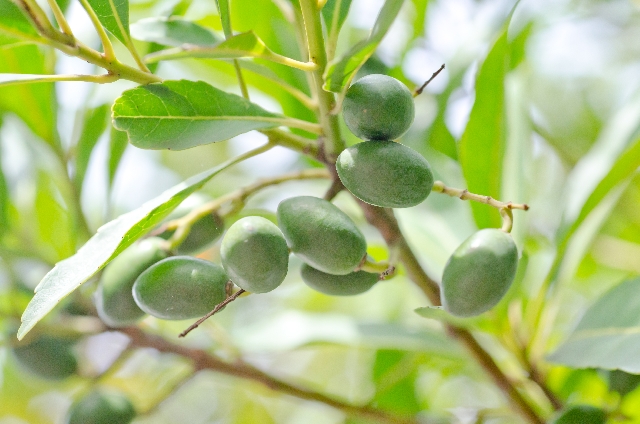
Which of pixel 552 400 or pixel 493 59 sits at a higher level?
pixel 493 59

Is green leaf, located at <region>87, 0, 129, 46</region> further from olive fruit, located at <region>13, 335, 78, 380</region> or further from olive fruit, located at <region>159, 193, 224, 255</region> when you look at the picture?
olive fruit, located at <region>13, 335, 78, 380</region>

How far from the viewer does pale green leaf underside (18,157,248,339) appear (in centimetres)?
51

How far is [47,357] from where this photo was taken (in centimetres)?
100

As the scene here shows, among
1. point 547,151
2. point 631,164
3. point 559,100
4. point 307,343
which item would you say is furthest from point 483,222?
point 559,100

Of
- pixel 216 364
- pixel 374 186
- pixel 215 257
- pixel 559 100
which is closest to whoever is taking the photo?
pixel 374 186

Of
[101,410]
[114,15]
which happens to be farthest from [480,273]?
[101,410]

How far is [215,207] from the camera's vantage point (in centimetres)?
70

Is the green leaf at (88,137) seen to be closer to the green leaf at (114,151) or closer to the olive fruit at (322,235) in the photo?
Result: the green leaf at (114,151)

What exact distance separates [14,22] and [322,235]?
0.37 m

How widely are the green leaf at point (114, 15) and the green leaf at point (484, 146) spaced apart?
485 millimetres

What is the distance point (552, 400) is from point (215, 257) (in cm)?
73

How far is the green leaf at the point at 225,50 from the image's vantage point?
526 mm

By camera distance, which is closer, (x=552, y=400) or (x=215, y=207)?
(x=215, y=207)

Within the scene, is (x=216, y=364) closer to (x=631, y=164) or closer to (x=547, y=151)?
(x=631, y=164)
